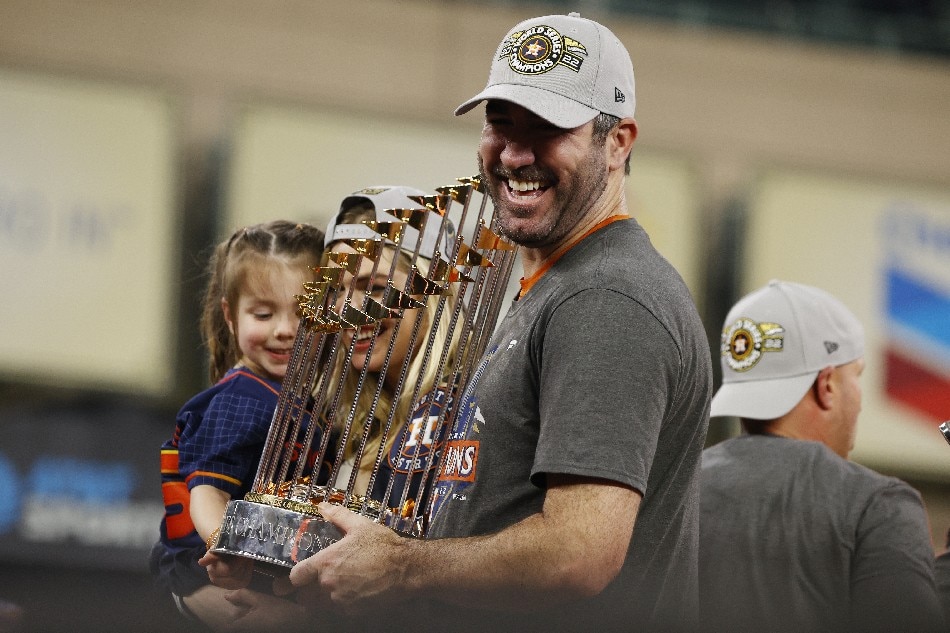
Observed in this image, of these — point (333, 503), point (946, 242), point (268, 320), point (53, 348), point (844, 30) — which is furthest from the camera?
point (844, 30)

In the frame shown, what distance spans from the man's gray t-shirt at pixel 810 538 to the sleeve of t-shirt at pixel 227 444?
0.84 m

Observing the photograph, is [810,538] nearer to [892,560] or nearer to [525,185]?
[892,560]

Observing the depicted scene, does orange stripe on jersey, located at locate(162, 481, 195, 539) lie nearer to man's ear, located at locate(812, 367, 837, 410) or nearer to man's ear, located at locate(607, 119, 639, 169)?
man's ear, located at locate(607, 119, 639, 169)

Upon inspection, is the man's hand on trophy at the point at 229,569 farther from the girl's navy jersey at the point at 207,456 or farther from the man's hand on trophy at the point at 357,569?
the girl's navy jersey at the point at 207,456

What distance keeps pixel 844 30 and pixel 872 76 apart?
37cm

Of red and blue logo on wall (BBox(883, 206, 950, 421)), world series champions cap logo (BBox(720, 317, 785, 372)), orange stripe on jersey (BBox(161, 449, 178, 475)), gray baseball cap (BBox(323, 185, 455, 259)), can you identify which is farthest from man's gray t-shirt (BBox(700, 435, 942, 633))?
red and blue logo on wall (BBox(883, 206, 950, 421))

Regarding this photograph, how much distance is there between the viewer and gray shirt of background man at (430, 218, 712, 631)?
151 cm

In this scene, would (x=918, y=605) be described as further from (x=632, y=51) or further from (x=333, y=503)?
(x=632, y=51)

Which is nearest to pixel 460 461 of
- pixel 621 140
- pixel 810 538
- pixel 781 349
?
pixel 621 140

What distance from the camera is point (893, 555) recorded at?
2250 millimetres

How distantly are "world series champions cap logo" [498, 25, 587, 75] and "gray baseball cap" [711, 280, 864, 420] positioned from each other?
0.99 meters

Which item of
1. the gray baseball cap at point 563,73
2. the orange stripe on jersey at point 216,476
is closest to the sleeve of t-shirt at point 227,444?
the orange stripe on jersey at point 216,476

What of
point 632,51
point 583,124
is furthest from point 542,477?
point 632,51

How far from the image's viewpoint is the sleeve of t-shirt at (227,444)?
2.18m
